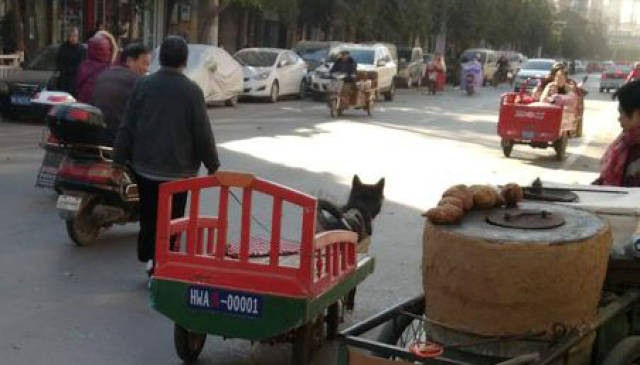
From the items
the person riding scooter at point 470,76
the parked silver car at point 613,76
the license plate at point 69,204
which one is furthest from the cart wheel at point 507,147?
the parked silver car at point 613,76

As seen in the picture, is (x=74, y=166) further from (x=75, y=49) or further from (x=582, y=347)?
(x=75, y=49)

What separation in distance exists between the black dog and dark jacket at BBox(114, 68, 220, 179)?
83 cm

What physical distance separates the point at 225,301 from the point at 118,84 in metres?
3.38

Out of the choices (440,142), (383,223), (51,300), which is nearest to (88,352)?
(51,300)

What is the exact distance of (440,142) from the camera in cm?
1623

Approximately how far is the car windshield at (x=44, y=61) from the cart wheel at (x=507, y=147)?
8541mm

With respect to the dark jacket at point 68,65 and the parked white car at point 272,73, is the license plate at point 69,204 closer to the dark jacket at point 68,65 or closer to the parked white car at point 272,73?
the dark jacket at point 68,65

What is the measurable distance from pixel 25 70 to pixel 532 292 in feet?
49.7

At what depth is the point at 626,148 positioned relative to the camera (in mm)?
4922

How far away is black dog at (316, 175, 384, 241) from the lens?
523 centimetres

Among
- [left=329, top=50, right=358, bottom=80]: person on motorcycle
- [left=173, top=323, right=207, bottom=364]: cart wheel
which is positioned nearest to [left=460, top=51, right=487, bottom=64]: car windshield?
[left=329, top=50, right=358, bottom=80]: person on motorcycle

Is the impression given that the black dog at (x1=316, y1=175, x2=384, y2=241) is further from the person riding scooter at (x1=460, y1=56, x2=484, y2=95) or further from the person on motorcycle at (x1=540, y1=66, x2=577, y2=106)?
the person riding scooter at (x1=460, y1=56, x2=484, y2=95)

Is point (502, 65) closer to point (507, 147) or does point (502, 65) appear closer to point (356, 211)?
point (507, 147)

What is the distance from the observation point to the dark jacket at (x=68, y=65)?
1291 cm
